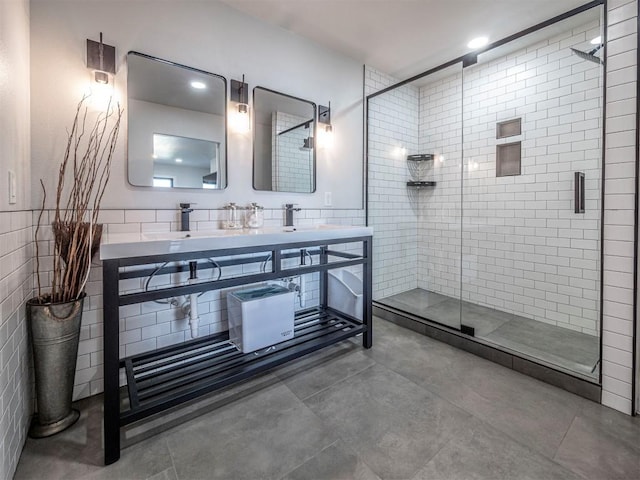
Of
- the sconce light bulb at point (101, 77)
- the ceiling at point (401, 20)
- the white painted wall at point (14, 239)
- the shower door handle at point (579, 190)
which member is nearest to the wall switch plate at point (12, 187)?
Answer: the white painted wall at point (14, 239)

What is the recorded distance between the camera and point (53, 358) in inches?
58.3

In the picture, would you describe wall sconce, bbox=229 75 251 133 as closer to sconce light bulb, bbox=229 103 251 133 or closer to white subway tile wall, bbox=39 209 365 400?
sconce light bulb, bbox=229 103 251 133

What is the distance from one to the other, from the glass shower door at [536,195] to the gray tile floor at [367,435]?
54 centimetres

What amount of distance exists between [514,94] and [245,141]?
104 inches

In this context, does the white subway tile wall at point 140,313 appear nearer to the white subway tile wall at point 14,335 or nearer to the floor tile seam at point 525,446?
the white subway tile wall at point 14,335

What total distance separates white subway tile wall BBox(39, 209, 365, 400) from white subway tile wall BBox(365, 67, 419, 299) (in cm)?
161

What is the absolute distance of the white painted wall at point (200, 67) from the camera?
5.38 feet

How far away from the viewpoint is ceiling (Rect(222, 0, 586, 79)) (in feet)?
7.41

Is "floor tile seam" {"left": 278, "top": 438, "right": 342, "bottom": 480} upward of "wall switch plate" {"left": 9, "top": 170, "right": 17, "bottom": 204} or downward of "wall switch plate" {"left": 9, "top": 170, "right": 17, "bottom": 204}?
downward

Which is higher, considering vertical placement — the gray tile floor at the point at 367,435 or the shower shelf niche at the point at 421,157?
the shower shelf niche at the point at 421,157

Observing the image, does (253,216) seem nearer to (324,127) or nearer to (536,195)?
(324,127)

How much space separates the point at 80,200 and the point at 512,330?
335cm

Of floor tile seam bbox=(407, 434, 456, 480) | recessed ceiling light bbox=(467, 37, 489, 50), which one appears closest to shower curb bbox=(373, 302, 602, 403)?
floor tile seam bbox=(407, 434, 456, 480)

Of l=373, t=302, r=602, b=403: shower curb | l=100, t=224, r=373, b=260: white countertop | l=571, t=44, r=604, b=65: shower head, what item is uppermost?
l=571, t=44, r=604, b=65: shower head
